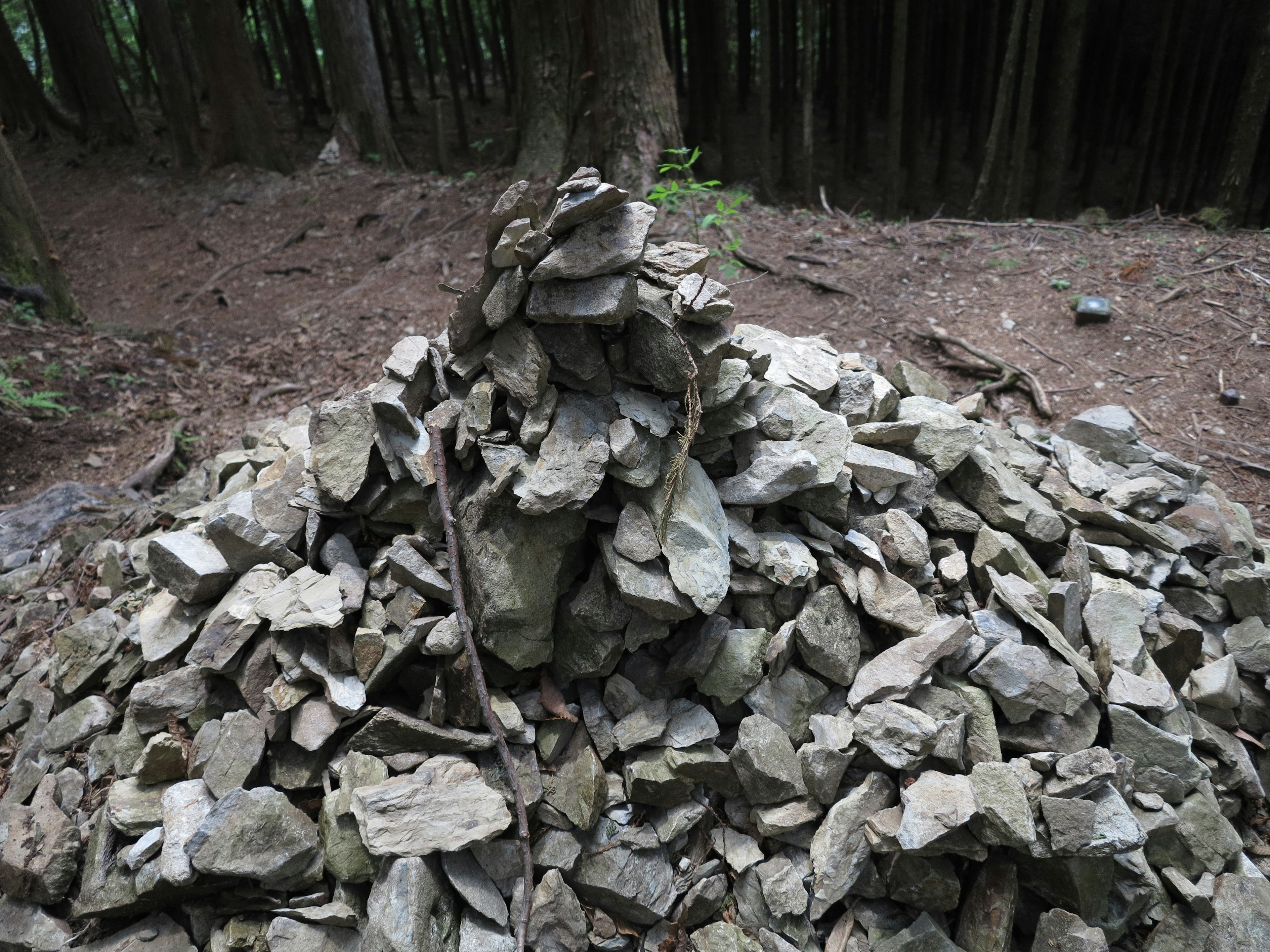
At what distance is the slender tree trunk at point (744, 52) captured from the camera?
17766 mm

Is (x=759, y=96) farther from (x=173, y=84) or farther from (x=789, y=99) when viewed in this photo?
(x=173, y=84)

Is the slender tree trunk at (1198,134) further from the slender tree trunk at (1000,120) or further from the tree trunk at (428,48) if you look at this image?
the tree trunk at (428,48)

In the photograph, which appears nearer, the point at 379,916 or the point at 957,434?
the point at 379,916

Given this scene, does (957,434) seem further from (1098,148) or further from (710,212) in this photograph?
(1098,148)

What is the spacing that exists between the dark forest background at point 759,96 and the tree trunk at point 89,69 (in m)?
0.05

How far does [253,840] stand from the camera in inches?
92.4

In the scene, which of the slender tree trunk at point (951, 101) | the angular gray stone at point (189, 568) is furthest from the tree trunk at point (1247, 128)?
the angular gray stone at point (189, 568)

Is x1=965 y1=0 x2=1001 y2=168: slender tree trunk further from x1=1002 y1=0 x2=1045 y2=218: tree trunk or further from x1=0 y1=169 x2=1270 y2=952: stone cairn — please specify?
x1=0 y1=169 x2=1270 y2=952: stone cairn

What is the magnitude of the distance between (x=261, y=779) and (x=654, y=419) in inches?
75.1

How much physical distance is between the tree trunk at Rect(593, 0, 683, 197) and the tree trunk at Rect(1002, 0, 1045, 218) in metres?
4.73

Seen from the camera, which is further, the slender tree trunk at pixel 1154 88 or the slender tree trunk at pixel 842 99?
the slender tree trunk at pixel 842 99

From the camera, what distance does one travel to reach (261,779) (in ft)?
8.57

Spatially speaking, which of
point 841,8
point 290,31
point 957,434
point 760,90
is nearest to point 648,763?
point 957,434

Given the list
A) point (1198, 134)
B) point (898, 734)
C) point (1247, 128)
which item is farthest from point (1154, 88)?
point (898, 734)
